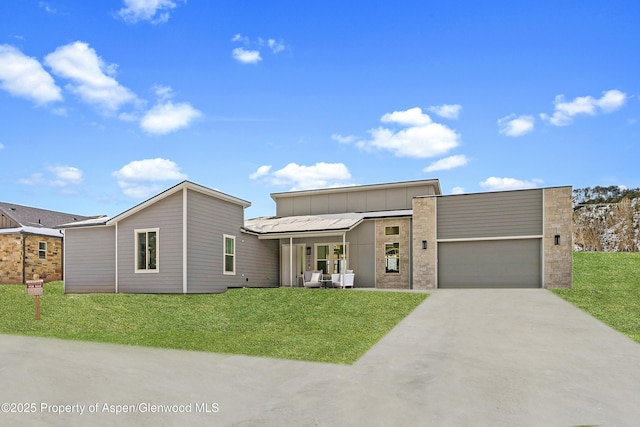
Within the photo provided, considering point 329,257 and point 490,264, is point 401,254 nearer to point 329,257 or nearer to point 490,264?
point 329,257

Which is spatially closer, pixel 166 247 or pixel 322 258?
pixel 166 247

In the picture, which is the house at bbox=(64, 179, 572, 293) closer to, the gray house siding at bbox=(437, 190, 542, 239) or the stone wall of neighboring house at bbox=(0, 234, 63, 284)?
the gray house siding at bbox=(437, 190, 542, 239)

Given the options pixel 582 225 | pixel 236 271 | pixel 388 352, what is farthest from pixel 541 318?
pixel 582 225

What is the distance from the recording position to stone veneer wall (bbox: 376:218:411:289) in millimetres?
22438

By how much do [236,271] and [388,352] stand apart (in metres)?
11.5

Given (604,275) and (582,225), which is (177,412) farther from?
(582,225)

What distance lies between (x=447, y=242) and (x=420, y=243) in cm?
118

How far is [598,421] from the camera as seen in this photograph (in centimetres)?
703

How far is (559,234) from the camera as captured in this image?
19906mm

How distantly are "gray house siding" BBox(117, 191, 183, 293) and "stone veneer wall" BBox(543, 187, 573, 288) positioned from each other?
14676 millimetres

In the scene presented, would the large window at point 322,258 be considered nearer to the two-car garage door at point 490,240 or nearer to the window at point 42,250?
the two-car garage door at point 490,240

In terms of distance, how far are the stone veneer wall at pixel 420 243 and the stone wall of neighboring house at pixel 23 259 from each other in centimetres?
1981

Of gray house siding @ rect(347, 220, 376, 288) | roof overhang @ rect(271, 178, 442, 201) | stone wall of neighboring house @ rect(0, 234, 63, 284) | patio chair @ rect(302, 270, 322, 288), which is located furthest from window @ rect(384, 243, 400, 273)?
stone wall of neighboring house @ rect(0, 234, 63, 284)

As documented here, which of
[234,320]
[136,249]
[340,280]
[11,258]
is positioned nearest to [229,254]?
[136,249]
